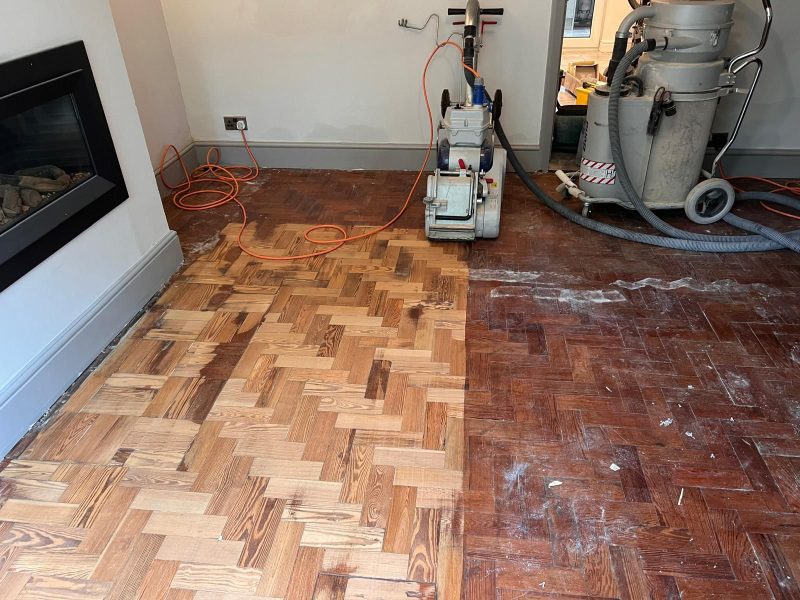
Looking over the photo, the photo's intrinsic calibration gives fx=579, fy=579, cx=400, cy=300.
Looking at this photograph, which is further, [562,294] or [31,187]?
[562,294]

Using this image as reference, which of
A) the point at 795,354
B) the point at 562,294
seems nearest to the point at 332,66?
the point at 562,294

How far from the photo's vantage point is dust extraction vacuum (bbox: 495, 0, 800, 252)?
2.94m

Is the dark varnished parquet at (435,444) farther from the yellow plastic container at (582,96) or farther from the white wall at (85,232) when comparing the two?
the yellow plastic container at (582,96)

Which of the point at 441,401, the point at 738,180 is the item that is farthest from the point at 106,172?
the point at 738,180

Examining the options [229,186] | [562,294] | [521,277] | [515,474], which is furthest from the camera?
[229,186]

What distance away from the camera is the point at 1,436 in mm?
2008

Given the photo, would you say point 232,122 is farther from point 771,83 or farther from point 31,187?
point 771,83

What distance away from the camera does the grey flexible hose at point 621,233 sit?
305cm

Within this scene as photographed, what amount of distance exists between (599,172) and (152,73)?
2892mm

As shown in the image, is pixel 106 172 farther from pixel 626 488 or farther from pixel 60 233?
pixel 626 488

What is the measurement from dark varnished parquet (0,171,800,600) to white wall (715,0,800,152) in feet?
3.99

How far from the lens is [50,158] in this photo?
240 centimetres

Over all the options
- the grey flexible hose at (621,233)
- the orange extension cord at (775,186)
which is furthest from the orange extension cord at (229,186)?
the orange extension cord at (775,186)

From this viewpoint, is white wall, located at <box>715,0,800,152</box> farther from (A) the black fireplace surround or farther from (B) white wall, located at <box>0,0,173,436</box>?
(A) the black fireplace surround
